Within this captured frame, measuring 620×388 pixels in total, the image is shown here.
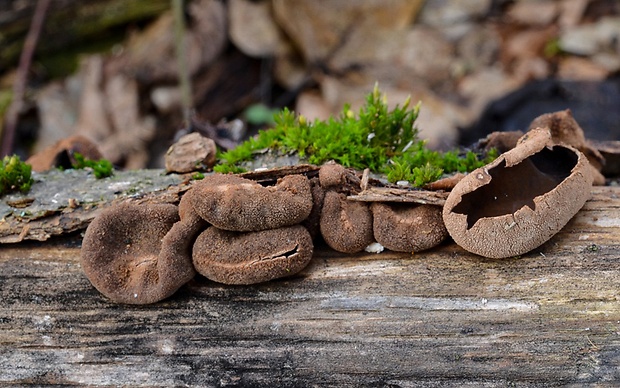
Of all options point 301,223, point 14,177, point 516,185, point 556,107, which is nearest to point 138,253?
point 301,223

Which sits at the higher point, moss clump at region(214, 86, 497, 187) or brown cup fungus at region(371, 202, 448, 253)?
moss clump at region(214, 86, 497, 187)

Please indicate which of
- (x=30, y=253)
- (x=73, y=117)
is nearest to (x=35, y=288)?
(x=30, y=253)

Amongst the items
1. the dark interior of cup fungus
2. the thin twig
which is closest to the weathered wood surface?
the dark interior of cup fungus

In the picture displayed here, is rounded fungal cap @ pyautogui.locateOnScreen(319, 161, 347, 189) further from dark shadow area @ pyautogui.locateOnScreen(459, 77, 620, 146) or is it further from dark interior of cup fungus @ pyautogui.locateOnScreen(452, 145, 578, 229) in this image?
dark shadow area @ pyautogui.locateOnScreen(459, 77, 620, 146)

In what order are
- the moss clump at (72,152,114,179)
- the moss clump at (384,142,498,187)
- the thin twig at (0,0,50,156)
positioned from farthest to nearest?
the thin twig at (0,0,50,156), the moss clump at (72,152,114,179), the moss clump at (384,142,498,187)

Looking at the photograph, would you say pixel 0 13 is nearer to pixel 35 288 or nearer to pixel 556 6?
pixel 35 288

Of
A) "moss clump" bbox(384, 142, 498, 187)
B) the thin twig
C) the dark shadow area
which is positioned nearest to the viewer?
"moss clump" bbox(384, 142, 498, 187)
